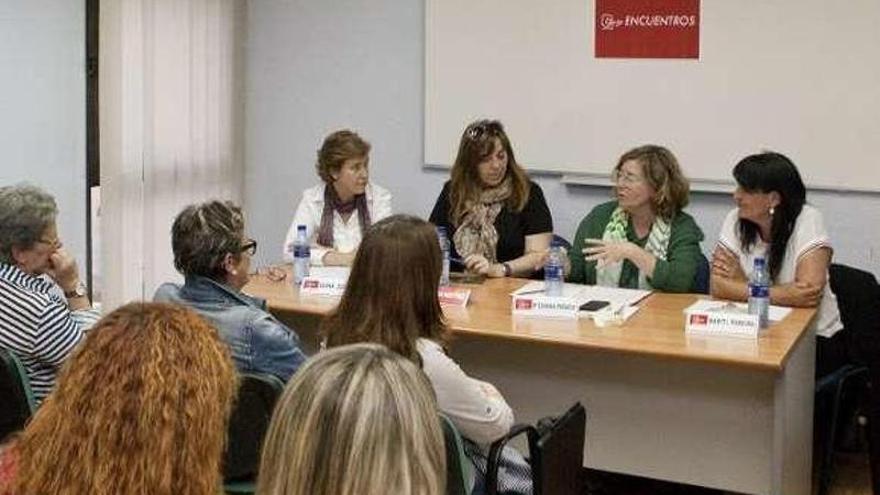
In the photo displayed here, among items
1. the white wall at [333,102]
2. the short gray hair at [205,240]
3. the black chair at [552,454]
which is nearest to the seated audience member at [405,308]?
the black chair at [552,454]

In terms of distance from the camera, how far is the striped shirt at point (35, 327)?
296 centimetres

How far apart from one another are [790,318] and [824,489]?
721 mm

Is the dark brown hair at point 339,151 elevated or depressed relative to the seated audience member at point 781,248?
elevated

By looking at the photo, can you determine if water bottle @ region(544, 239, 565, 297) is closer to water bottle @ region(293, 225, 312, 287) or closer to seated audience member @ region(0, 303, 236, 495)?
water bottle @ region(293, 225, 312, 287)

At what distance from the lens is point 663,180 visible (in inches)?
171

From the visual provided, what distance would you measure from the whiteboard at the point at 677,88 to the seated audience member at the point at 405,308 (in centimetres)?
252

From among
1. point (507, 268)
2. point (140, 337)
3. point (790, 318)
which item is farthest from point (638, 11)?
point (140, 337)

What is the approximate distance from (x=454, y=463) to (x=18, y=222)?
56.8 inches

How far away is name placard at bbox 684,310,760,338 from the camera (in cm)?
350

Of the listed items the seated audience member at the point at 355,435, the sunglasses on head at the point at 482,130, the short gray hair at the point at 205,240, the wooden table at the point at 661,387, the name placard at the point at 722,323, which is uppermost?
the sunglasses on head at the point at 482,130

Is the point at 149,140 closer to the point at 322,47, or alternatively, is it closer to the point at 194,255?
the point at 322,47

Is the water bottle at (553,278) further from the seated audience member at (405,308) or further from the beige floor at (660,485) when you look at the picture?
the seated audience member at (405,308)

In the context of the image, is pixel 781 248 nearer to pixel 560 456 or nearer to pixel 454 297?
pixel 454 297

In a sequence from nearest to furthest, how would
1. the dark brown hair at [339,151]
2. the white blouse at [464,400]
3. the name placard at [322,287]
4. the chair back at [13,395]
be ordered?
the white blouse at [464,400], the chair back at [13,395], the name placard at [322,287], the dark brown hair at [339,151]
